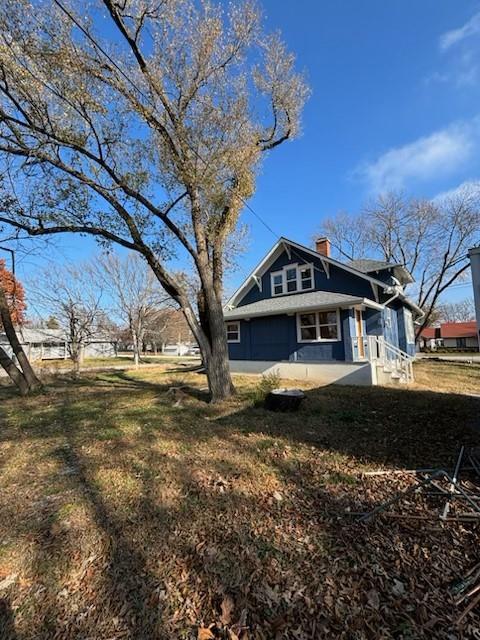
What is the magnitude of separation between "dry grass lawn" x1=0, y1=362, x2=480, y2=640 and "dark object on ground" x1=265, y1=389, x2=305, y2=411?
1.47 metres

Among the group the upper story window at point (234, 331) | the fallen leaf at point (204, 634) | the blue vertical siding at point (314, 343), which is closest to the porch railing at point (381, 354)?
the blue vertical siding at point (314, 343)

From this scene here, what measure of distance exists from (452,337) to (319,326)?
4482 centimetres

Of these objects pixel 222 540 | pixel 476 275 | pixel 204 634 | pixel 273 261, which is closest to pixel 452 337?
pixel 273 261

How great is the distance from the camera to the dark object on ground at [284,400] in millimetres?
7082

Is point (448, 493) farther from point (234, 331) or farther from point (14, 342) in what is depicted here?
point (234, 331)

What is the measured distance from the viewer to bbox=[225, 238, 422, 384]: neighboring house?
38.4ft

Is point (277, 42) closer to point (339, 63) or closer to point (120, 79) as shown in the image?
point (339, 63)

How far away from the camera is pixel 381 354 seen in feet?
37.7

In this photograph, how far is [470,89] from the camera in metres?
8.50

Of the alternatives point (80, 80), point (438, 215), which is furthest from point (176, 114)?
point (438, 215)

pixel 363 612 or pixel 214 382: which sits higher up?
pixel 214 382

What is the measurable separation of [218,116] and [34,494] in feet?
31.8

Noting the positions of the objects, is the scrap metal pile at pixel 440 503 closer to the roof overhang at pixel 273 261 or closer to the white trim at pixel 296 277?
the roof overhang at pixel 273 261

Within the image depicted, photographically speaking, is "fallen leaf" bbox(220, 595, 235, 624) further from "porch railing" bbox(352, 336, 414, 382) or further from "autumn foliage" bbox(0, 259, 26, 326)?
"autumn foliage" bbox(0, 259, 26, 326)
